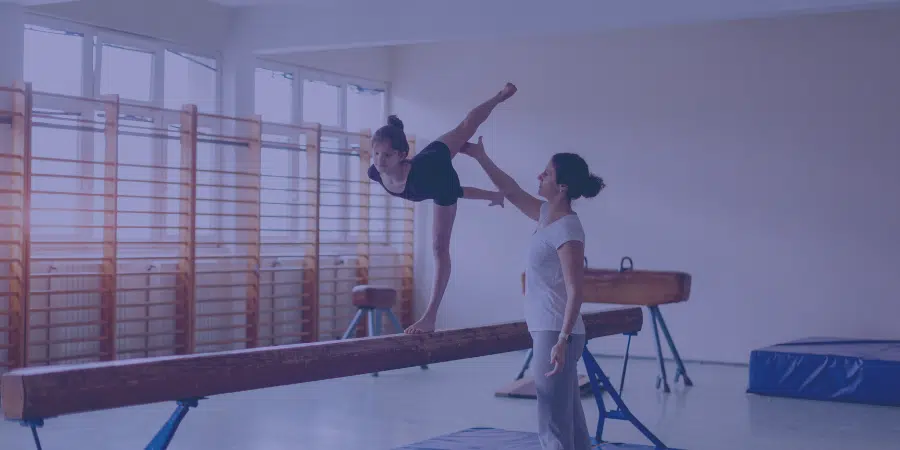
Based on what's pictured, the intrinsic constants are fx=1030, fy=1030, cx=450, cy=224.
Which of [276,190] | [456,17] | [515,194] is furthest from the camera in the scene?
[276,190]

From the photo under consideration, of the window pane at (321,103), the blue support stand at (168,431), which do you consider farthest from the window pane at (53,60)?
the blue support stand at (168,431)

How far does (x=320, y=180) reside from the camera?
425 inches

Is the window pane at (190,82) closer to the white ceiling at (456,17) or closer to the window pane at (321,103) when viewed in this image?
the white ceiling at (456,17)

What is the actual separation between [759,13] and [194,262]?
5192mm

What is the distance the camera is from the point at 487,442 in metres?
5.82

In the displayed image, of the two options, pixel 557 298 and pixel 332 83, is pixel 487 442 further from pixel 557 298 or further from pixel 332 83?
pixel 332 83

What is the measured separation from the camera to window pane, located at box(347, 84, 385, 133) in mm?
11781

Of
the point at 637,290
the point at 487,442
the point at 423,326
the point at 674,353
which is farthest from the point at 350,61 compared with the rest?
the point at 423,326

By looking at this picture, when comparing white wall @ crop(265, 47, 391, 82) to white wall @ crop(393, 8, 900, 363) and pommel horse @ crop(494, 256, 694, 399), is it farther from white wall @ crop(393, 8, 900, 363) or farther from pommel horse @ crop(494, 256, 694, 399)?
pommel horse @ crop(494, 256, 694, 399)

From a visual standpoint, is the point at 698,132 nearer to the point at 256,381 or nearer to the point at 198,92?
the point at 198,92

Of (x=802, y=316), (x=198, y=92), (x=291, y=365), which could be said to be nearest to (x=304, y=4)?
(x=198, y=92)

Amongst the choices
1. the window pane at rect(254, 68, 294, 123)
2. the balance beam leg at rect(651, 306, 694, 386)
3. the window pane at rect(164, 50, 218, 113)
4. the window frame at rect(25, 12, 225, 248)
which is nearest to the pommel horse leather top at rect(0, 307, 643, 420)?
the balance beam leg at rect(651, 306, 694, 386)

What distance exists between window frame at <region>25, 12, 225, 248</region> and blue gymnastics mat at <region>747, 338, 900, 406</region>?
5.21m

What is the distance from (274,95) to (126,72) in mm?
1847
